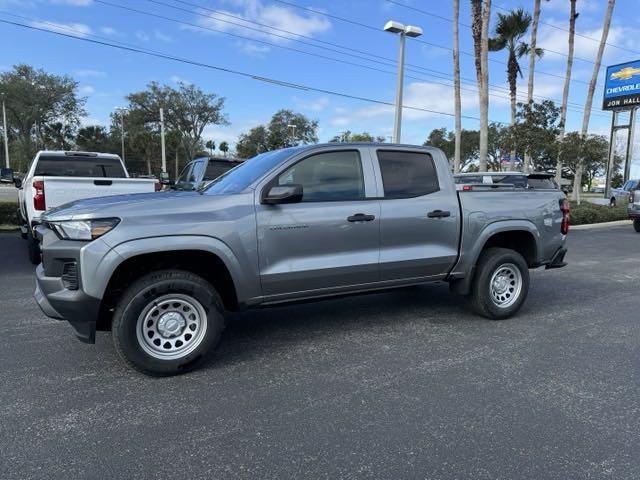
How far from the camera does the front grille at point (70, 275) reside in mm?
3473

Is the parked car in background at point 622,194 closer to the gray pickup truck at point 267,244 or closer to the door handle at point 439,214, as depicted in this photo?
the gray pickup truck at point 267,244

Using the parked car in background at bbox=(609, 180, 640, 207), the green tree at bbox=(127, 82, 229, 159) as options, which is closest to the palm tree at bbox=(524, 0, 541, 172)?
the parked car in background at bbox=(609, 180, 640, 207)

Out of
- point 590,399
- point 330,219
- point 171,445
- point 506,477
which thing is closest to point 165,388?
point 171,445

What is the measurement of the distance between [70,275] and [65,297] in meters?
0.16

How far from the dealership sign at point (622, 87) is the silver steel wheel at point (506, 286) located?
95.4ft

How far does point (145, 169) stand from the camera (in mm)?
62531

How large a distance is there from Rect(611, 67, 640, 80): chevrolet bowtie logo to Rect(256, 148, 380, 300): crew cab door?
3120 cm

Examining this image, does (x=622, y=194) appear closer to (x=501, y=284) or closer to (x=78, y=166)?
(x=501, y=284)

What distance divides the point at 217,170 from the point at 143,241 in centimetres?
819

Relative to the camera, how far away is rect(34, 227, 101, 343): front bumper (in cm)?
345

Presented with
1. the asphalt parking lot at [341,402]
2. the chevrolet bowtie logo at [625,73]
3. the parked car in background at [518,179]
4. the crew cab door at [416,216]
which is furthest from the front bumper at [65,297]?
the chevrolet bowtie logo at [625,73]

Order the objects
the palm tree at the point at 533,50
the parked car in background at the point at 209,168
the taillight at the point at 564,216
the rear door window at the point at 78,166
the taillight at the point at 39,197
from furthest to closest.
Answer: the palm tree at the point at 533,50, the parked car in background at the point at 209,168, the rear door window at the point at 78,166, the taillight at the point at 39,197, the taillight at the point at 564,216

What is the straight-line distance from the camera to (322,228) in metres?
4.17

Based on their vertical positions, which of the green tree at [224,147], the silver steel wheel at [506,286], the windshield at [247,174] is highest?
the green tree at [224,147]
